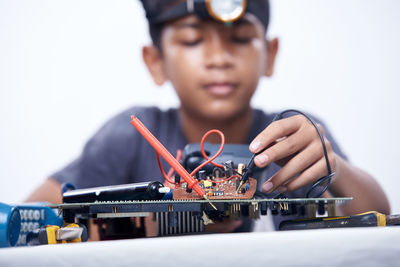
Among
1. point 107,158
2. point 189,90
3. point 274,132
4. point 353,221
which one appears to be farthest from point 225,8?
point 353,221

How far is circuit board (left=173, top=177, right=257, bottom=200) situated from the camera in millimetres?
614

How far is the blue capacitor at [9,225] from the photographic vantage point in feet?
1.78

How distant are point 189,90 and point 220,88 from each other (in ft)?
0.33

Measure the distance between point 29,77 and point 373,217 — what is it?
102 centimetres

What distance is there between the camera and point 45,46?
44.7 inches

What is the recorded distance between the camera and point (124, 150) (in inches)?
45.7

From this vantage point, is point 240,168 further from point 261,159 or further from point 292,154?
point 292,154

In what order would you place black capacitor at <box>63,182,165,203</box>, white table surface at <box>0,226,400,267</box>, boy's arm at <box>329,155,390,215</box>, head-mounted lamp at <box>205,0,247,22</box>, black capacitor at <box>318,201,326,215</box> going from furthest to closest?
head-mounted lamp at <box>205,0,247,22</box> → boy's arm at <box>329,155,390,215</box> → black capacitor at <box>318,201,326,215</box> → black capacitor at <box>63,182,165,203</box> → white table surface at <box>0,226,400,267</box>

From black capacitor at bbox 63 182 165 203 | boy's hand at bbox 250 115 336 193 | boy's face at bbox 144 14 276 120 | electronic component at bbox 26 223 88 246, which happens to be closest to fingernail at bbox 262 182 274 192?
boy's hand at bbox 250 115 336 193

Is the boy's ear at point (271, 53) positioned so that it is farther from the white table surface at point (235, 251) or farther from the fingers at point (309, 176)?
the white table surface at point (235, 251)

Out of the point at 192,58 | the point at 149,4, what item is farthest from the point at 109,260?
the point at 149,4

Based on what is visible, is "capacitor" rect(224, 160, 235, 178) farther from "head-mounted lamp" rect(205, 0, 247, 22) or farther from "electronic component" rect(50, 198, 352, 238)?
"head-mounted lamp" rect(205, 0, 247, 22)

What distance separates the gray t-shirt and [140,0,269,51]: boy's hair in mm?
238

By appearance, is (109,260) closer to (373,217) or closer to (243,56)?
(373,217)
